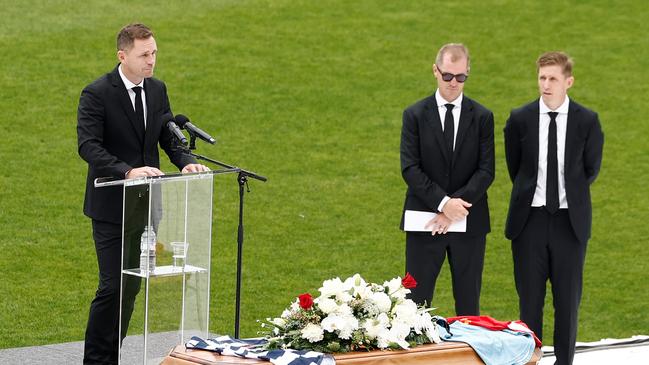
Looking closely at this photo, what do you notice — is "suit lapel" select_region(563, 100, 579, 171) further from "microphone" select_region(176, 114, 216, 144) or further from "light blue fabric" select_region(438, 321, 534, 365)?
"microphone" select_region(176, 114, 216, 144)

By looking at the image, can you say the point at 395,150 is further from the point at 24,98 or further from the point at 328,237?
the point at 24,98

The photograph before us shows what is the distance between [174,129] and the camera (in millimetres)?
7703

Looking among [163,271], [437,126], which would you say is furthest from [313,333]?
[437,126]

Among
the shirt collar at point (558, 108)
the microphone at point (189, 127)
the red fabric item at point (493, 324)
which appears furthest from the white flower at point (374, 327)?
the shirt collar at point (558, 108)

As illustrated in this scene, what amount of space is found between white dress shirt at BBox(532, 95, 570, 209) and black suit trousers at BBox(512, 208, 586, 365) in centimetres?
8

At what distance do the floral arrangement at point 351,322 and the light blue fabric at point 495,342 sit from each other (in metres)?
0.31

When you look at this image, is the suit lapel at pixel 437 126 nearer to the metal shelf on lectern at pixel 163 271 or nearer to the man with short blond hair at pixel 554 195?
the man with short blond hair at pixel 554 195

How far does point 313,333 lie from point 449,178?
2305 mm

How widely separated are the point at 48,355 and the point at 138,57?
2420 millimetres

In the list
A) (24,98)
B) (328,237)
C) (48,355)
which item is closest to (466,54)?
(48,355)

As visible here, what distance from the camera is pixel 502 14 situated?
19.0m

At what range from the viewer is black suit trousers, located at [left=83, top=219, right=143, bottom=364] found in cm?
807

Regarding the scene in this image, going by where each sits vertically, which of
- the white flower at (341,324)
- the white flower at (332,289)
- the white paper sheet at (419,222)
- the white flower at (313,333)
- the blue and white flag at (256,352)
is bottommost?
the blue and white flag at (256,352)

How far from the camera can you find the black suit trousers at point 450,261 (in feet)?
29.3
